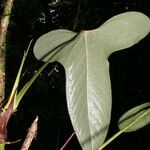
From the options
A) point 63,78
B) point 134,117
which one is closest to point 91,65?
point 134,117

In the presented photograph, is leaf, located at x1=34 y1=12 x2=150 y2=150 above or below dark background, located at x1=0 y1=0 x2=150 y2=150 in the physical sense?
above

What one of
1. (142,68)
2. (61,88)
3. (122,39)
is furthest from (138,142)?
(122,39)

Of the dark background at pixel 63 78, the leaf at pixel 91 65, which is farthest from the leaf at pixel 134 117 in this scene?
the dark background at pixel 63 78

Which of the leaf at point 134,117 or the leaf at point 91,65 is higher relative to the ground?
the leaf at point 91,65

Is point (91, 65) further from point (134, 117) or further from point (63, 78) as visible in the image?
point (63, 78)

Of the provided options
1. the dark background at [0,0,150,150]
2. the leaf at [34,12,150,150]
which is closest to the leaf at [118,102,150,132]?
the leaf at [34,12,150,150]

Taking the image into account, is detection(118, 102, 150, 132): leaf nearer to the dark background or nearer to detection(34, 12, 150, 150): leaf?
detection(34, 12, 150, 150): leaf

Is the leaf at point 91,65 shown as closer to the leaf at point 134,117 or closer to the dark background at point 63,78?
the leaf at point 134,117
